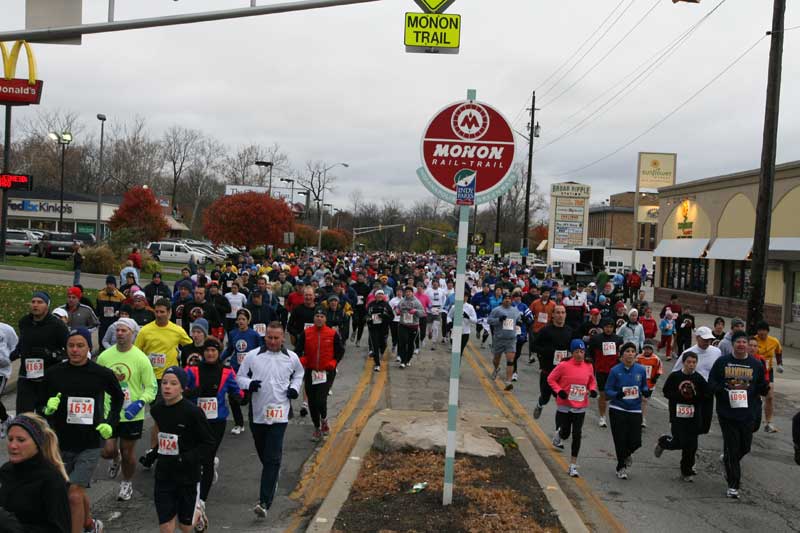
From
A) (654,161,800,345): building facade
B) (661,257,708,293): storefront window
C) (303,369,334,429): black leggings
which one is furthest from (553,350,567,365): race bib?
(661,257,708,293): storefront window

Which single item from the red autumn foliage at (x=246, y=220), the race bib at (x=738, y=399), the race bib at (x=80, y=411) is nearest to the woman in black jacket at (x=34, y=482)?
the race bib at (x=80, y=411)

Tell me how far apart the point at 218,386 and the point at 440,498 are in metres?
2.44

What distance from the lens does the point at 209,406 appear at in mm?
7242

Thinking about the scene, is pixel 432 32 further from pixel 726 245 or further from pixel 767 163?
pixel 726 245

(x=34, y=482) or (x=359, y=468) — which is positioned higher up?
(x=34, y=482)

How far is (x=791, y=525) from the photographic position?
7.25m

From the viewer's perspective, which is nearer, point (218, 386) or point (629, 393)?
point (218, 386)

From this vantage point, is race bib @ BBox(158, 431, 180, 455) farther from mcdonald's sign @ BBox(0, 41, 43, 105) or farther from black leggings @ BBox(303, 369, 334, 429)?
mcdonald's sign @ BBox(0, 41, 43, 105)

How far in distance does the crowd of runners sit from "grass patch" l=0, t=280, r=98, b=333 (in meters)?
4.84

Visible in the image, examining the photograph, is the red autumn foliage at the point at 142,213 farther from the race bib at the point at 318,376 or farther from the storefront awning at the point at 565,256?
the race bib at the point at 318,376

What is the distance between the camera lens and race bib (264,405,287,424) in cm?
710

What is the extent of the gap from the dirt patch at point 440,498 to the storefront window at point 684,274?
29.5 m

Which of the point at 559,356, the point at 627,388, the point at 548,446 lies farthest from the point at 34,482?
the point at 559,356

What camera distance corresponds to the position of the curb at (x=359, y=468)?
256 inches
